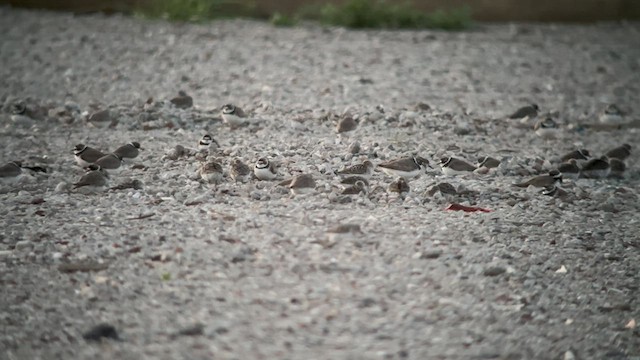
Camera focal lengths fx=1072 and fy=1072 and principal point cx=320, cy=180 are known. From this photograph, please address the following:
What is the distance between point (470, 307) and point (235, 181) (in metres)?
2.77

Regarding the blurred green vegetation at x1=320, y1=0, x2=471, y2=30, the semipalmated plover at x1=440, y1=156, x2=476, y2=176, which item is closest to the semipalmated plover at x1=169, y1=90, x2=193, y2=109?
the semipalmated plover at x1=440, y1=156, x2=476, y2=176

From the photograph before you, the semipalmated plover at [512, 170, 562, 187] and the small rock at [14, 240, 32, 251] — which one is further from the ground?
the semipalmated plover at [512, 170, 562, 187]

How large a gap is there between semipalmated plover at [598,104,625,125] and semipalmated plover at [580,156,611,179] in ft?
6.14

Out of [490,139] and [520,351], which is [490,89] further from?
[520,351]

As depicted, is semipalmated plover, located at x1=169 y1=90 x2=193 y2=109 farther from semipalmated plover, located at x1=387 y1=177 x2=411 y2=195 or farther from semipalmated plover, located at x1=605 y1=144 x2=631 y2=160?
semipalmated plover, located at x1=605 y1=144 x2=631 y2=160

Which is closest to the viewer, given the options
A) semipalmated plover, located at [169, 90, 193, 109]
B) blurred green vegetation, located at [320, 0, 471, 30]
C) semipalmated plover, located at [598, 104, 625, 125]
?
semipalmated plover, located at [169, 90, 193, 109]

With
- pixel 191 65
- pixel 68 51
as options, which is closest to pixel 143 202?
pixel 191 65

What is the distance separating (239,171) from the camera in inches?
312

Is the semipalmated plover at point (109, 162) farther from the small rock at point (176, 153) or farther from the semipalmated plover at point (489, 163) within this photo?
the semipalmated plover at point (489, 163)

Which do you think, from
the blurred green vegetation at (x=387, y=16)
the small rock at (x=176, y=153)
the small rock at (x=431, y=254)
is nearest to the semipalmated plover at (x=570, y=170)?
the small rock at (x=431, y=254)

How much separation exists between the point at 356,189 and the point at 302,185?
382 millimetres

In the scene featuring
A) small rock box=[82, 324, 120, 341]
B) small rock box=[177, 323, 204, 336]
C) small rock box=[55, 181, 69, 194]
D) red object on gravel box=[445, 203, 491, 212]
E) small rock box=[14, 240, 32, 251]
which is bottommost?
small rock box=[55, 181, 69, 194]

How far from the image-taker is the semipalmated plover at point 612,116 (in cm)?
1041

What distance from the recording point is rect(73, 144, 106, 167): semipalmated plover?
26.9 ft
